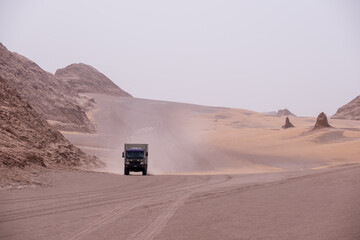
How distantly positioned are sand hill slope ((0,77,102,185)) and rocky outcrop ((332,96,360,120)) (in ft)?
445

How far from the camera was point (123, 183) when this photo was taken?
2742 cm

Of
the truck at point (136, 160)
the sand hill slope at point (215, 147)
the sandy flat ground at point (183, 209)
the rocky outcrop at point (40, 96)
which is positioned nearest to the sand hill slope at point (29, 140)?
the sandy flat ground at point (183, 209)

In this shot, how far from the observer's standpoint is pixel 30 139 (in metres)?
38.0

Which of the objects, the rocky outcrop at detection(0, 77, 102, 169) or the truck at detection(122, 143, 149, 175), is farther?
the truck at detection(122, 143, 149, 175)

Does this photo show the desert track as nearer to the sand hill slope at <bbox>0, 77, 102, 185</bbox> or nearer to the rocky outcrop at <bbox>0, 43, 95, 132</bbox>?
the sand hill slope at <bbox>0, 77, 102, 185</bbox>

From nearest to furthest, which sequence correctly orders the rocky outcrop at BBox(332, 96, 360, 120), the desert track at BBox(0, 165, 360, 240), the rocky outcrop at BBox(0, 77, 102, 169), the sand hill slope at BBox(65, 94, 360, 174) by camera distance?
the desert track at BBox(0, 165, 360, 240), the rocky outcrop at BBox(0, 77, 102, 169), the sand hill slope at BBox(65, 94, 360, 174), the rocky outcrop at BBox(332, 96, 360, 120)

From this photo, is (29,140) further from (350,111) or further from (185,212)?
(350,111)

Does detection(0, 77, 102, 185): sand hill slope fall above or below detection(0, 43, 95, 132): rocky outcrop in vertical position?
below

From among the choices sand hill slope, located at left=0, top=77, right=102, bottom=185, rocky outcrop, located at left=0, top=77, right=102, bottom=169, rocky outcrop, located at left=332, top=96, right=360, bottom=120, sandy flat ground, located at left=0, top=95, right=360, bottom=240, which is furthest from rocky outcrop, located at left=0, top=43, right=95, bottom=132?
rocky outcrop, located at left=332, top=96, right=360, bottom=120

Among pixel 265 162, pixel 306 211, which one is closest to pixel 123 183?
pixel 306 211

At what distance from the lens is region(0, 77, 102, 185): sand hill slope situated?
3117 cm

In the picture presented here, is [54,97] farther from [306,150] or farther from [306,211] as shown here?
[306,211]

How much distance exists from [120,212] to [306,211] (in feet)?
21.7

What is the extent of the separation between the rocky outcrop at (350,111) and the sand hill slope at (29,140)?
445ft
